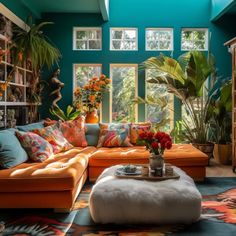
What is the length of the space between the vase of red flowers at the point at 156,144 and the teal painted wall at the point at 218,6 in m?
3.37

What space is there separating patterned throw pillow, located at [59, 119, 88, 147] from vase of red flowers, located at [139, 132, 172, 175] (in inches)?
76.4

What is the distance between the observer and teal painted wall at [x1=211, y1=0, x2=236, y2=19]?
18.1ft

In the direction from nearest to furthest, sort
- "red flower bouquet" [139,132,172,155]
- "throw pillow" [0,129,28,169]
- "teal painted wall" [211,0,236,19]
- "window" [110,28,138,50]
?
"red flower bouquet" [139,132,172,155], "throw pillow" [0,129,28,169], "teal painted wall" [211,0,236,19], "window" [110,28,138,50]

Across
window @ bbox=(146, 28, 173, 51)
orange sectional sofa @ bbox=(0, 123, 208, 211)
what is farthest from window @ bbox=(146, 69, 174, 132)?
orange sectional sofa @ bbox=(0, 123, 208, 211)

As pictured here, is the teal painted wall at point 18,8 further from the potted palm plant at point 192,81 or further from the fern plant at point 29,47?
the potted palm plant at point 192,81

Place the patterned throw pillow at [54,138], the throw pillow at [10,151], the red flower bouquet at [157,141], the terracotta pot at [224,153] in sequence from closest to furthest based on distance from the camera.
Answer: the red flower bouquet at [157,141] → the throw pillow at [10,151] → the patterned throw pillow at [54,138] → the terracotta pot at [224,153]

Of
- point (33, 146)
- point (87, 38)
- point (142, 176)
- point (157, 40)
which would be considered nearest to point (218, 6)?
point (157, 40)

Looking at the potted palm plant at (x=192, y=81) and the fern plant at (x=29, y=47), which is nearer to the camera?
the fern plant at (x=29, y=47)

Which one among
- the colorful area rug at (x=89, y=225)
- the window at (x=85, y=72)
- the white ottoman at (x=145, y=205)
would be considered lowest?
the colorful area rug at (x=89, y=225)

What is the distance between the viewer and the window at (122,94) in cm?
654

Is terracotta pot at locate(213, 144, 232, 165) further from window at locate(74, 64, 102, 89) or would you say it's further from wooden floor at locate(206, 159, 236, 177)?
window at locate(74, 64, 102, 89)

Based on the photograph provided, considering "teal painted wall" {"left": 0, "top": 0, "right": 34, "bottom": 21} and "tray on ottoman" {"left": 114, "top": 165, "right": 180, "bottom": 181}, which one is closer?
"tray on ottoman" {"left": 114, "top": 165, "right": 180, "bottom": 181}

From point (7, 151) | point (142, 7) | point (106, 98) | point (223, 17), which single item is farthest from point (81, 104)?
point (223, 17)

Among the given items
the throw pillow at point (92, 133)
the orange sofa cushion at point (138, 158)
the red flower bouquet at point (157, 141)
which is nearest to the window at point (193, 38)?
the throw pillow at point (92, 133)
